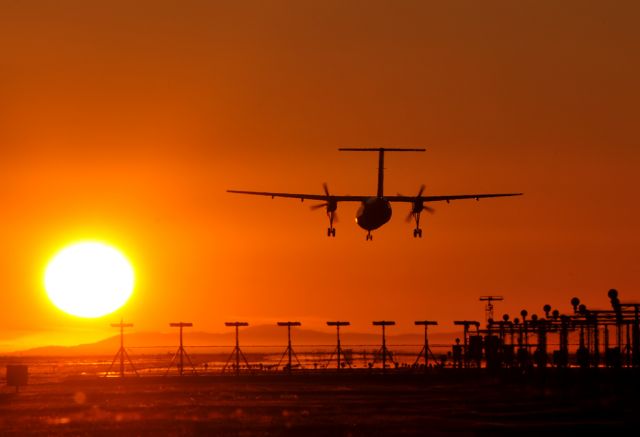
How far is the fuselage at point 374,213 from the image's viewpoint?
82438 millimetres

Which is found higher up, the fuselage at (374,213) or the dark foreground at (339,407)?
the fuselage at (374,213)

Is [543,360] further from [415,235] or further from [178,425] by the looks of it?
[178,425]

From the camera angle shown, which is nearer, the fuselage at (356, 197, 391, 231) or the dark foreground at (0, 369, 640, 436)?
the dark foreground at (0, 369, 640, 436)

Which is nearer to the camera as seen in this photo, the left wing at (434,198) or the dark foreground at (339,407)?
the dark foreground at (339,407)

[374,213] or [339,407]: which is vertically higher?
[374,213]

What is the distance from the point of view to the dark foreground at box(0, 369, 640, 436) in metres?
43.9

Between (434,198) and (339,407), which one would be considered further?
(434,198)

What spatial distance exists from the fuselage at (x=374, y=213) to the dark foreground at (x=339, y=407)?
35.5 ft

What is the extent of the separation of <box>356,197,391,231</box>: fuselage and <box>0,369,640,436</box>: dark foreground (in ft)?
35.5

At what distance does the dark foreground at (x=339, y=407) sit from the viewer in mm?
43938

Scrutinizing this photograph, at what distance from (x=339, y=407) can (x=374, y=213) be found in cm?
2840

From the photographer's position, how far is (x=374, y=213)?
8250cm

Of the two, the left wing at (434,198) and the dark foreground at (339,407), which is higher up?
the left wing at (434,198)

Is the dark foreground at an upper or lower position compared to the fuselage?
lower
